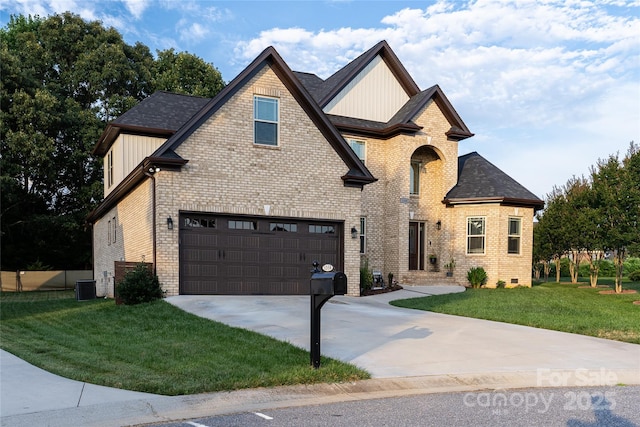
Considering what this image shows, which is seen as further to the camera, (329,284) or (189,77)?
(189,77)

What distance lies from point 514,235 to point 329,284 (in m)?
17.5

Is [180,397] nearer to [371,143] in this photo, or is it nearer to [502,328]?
[502,328]

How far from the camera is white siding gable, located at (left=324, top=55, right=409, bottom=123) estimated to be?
21.8 metres

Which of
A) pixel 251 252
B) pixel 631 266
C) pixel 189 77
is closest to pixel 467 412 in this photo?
pixel 251 252

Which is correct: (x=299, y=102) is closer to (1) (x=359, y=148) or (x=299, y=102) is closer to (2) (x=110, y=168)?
(1) (x=359, y=148)

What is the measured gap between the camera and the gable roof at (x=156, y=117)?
19.0 m

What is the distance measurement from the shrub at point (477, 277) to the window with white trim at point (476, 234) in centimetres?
89

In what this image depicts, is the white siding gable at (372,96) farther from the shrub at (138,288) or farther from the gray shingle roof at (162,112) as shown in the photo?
the shrub at (138,288)

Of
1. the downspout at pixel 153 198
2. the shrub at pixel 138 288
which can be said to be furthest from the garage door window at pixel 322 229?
the shrub at pixel 138 288

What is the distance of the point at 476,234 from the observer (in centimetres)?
2194

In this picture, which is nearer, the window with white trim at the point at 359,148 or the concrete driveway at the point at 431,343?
the concrete driveway at the point at 431,343

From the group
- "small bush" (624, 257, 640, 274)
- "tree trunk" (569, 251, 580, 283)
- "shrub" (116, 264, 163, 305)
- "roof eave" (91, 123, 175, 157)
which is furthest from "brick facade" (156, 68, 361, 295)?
"small bush" (624, 257, 640, 274)

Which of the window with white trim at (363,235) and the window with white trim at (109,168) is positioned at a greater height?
the window with white trim at (109,168)

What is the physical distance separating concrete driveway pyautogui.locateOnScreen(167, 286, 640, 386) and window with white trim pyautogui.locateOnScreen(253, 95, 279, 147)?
18.0 ft
